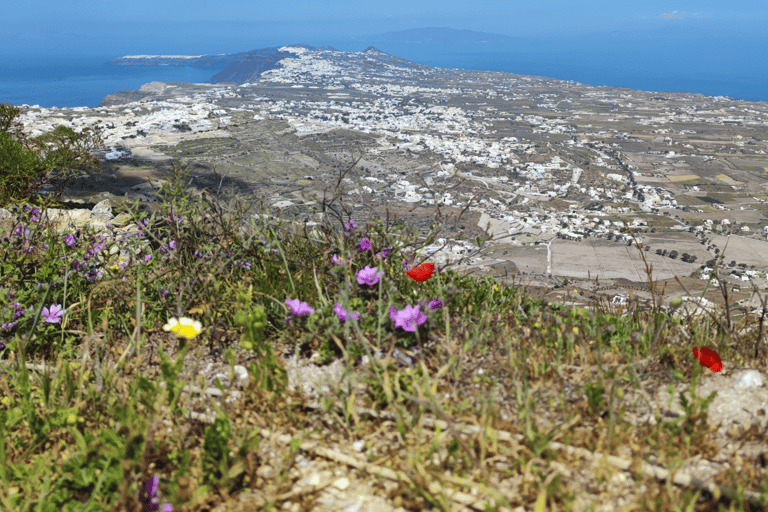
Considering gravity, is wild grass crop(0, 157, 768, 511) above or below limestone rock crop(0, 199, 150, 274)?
above

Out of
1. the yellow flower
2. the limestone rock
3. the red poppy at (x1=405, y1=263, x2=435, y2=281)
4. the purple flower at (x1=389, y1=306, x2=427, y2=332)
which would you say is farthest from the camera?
the limestone rock

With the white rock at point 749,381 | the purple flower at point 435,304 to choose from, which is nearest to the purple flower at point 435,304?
the purple flower at point 435,304

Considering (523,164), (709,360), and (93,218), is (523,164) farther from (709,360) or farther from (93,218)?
(709,360)

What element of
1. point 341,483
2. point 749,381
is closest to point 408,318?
point 341,483

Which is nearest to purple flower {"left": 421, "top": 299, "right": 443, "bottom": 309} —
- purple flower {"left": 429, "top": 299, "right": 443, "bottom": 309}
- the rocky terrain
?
purple flower {"left": 429, "top": 299, "right": 443, "bottom": 309}

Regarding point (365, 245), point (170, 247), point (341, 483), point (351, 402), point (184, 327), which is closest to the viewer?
point (341, 483)

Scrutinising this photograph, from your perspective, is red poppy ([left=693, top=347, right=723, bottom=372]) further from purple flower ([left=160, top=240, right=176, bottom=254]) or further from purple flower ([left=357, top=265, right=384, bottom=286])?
purple flower ([left=160, top=240, right=176, bottom=254])

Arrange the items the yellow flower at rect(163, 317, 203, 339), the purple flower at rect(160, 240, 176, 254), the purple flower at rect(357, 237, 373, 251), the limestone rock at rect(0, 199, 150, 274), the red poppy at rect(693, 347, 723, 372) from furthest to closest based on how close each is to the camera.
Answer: the limestone rock at rect(0, 199, 150, 274), the purple flower at rect(160, 240, 176, 254), the purple flower at rect(357, 237, 373, 251), the yellow flower at rect(163, 317, 203, 339), the red poppy at rect(693, 347, 723, 372)

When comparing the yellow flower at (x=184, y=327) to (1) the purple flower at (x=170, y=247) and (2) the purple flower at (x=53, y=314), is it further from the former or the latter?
(1) the purple flower at (x=170, y=247)

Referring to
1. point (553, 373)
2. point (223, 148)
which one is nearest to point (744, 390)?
point (553, 373)
